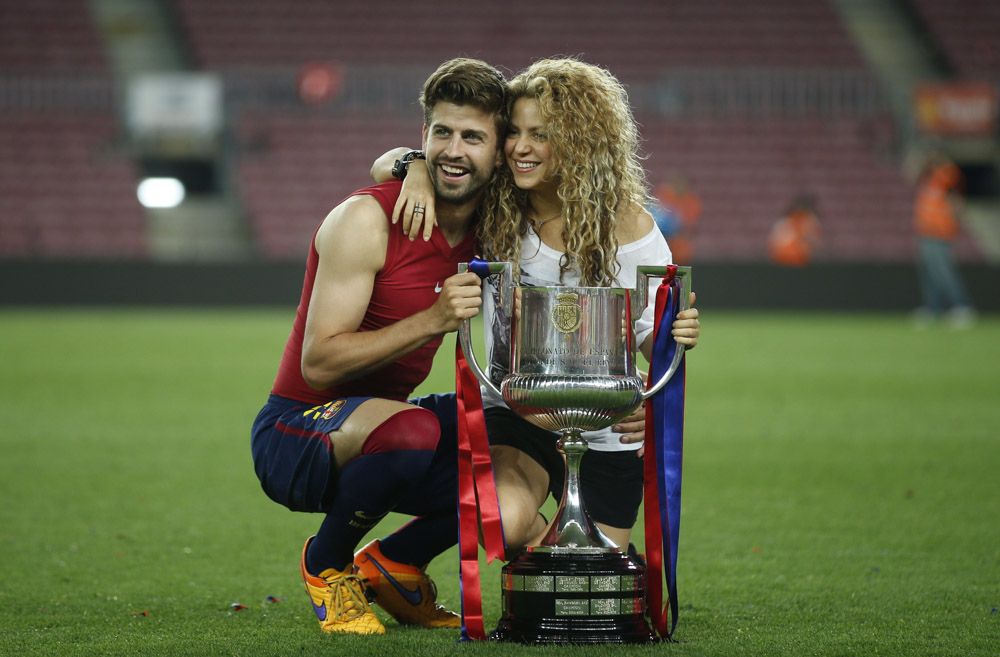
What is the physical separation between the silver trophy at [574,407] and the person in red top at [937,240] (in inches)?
463

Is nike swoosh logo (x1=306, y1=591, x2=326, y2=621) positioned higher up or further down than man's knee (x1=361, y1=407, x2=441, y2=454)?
further down

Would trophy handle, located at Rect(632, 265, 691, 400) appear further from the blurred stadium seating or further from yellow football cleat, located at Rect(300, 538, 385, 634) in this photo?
the blurred stadium seating

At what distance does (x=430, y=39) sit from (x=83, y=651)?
19372mm

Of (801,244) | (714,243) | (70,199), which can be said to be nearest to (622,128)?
(801,244)

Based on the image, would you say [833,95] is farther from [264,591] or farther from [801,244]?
[264,591]

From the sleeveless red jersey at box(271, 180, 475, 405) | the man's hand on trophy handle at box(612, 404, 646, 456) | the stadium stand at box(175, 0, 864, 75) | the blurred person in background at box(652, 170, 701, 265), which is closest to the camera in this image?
the sleeveless red jersey at box(271, 180, 475, 405)

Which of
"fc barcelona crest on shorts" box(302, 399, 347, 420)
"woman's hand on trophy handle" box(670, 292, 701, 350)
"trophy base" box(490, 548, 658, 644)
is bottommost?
"trophy base" box(490, 548, 658, 644)

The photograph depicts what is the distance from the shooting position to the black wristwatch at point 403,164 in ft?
10.6

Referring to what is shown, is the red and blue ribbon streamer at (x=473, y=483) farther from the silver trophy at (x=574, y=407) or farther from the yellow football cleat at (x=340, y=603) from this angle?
the yellow football cleat at (x=340, y=603)

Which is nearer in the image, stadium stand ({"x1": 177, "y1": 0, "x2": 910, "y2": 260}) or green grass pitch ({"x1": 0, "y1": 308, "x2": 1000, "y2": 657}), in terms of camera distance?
green grass pitch ({"x1": 0, "y1": 308, "x2": 1000, "y2": 657})

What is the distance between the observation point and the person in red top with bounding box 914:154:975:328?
45.0 feet

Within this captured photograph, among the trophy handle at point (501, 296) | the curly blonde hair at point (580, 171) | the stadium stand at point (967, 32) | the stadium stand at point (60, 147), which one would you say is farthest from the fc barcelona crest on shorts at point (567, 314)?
the stadium stand at point (967, 32)

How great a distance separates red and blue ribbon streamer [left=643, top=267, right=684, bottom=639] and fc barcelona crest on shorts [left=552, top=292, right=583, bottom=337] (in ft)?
0.75

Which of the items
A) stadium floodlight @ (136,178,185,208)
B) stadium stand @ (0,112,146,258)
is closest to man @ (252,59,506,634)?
stadium stand @ (0,112,146,258)
